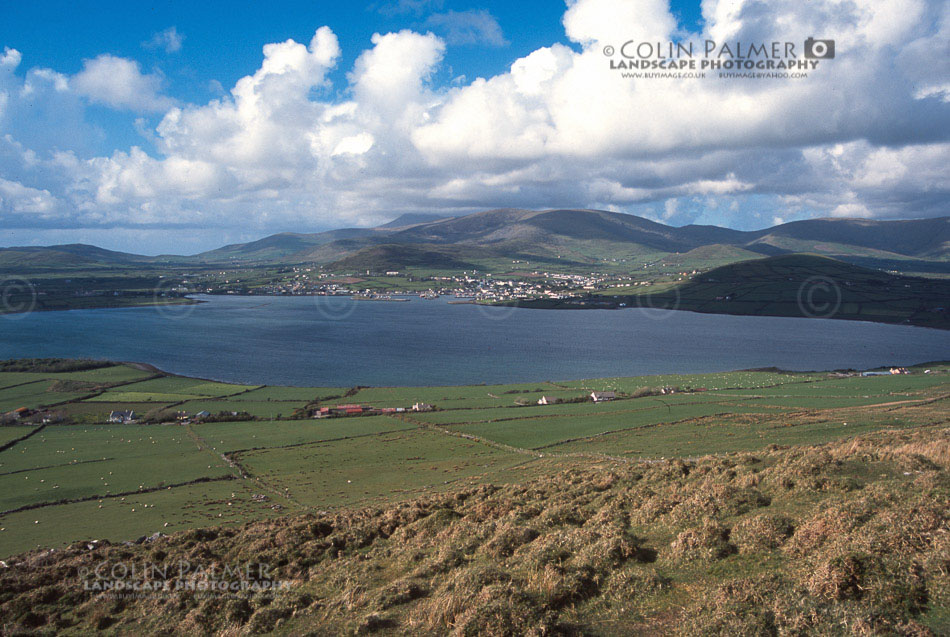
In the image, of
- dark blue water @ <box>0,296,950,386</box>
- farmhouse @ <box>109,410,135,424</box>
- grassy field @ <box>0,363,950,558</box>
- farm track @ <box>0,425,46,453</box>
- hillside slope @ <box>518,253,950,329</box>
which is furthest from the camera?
hillside slope @ <box>518,253,950,329</box>

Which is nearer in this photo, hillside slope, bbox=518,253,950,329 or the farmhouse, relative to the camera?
the farmhouse

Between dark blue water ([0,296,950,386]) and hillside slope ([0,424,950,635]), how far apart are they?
203 feet

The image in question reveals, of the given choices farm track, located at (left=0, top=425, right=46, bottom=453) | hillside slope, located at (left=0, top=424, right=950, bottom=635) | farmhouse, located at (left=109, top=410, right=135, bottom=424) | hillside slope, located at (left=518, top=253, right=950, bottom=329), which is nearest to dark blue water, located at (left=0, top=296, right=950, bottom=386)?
hillside slope, located at (left=518, top=253, right=950, bottom=329)

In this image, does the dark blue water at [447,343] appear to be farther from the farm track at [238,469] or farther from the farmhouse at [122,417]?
the farm track at [238,469]

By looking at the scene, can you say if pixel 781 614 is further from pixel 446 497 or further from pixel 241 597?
pixel 446 497

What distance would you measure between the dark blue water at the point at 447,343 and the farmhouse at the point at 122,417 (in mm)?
23796

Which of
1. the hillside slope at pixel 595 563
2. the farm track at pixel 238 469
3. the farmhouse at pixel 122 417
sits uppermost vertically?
the hillside slope at pixel 595 563

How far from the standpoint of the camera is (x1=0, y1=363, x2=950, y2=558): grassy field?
28.5 m

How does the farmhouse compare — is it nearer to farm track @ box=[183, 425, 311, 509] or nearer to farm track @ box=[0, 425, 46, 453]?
farm track @ box=[0, 425, 46, 453]

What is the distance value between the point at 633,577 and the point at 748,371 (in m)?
81.2

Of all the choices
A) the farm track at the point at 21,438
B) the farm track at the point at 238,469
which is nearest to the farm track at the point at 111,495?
the farm track at the point at 238,469

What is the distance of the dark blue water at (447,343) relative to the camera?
88.6 m

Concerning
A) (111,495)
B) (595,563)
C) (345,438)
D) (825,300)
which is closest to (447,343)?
(345,438)

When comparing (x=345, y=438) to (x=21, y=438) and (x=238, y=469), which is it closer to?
(x=238, y=469)
